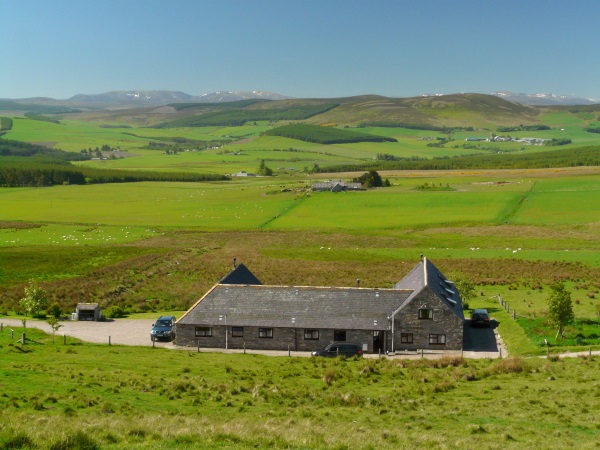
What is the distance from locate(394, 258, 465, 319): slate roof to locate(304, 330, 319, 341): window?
249 inches

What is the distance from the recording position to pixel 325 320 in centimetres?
4325

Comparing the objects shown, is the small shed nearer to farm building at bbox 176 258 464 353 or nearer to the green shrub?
the green shrub

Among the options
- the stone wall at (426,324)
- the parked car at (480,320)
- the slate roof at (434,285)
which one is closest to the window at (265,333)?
the stone wall at (426,324)

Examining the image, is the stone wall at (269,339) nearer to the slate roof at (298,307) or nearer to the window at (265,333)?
the window at (265,333)

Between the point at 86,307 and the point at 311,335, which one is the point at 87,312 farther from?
the point at 311,335

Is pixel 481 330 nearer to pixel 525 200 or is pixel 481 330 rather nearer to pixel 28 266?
pixel 28 266

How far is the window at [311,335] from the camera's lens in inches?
1689

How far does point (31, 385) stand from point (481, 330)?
28.6m

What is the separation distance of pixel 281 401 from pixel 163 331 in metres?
17.5

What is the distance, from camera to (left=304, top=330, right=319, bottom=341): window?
4291cm

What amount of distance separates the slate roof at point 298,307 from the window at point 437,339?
2.71 m

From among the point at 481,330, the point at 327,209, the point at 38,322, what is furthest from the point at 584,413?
the point at 327,209

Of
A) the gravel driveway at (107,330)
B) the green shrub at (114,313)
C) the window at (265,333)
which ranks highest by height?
the window at (265,333)

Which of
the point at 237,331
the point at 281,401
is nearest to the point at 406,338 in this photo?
the point at 237,331
